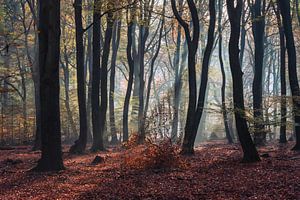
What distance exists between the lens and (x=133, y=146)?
471 inches

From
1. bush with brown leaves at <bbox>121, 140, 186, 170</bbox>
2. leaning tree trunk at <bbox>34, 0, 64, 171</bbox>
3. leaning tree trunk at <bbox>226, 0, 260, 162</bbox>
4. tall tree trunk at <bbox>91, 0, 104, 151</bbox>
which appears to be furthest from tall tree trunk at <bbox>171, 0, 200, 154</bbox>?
leaning tree trunk at <bbox>34, 0, 64, 171</bbox>

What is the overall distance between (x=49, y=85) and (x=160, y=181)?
3956 millimetres

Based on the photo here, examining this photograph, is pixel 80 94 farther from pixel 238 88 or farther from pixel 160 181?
pixel 160 181

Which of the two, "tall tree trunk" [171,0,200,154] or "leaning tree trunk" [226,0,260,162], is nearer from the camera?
"leaning tree trunk" [226,0,260,162]

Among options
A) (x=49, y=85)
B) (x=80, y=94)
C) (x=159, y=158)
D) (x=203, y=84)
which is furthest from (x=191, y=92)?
(x=49, y=85)

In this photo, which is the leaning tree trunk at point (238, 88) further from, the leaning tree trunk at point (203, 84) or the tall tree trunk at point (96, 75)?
the tall tree trunk at point (96, 75)

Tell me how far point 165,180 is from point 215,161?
367 cm

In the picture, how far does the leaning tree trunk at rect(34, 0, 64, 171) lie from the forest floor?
57cm

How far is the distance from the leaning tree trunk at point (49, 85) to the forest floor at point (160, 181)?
57cm

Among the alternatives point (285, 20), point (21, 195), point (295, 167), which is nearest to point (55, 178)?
point (21, 195)

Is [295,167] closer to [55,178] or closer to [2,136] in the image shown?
[55,178]

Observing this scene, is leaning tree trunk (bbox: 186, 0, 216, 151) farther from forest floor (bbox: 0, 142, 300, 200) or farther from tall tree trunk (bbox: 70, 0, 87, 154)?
tall tree trunk (bbox: 70, 0, 87, 154)

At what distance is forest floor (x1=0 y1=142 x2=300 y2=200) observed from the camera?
7.23 meters

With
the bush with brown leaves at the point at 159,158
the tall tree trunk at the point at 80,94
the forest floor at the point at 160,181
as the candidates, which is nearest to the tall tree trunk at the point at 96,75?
the tall tree trunk at the point at 80,94
